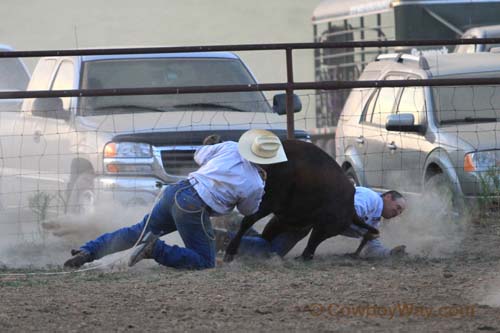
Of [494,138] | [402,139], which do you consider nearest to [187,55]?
[402,139]

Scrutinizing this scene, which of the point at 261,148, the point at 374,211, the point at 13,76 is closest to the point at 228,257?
the point at 261,148

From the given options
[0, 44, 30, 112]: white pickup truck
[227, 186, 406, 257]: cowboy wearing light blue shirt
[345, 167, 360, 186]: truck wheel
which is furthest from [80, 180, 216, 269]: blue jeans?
[0, 44, 30, 112]: white pickup truck

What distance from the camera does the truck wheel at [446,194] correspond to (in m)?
9.86

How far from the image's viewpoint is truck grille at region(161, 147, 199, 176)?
32.1 feet

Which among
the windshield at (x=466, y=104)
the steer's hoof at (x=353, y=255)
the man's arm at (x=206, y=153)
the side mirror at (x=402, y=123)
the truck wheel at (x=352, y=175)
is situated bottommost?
the steer's hoof at (x=353, y=255)

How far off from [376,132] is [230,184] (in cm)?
386

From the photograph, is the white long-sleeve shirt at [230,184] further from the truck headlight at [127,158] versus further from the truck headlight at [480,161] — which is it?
the truck headlight at [480,161]

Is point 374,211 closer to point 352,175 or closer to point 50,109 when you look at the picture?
point 352,175

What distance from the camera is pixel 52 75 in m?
11.2

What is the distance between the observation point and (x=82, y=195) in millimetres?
9812

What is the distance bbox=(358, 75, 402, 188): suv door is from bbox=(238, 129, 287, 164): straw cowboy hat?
11.0ft

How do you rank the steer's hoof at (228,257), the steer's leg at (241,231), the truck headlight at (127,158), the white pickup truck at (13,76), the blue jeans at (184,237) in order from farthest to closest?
the white pickup truck at (13,76) → the truck headlight at (127,158) → the steer's hoof at (228,257) → the steer's leg at (241,231) → the blue jeans at (184,237)

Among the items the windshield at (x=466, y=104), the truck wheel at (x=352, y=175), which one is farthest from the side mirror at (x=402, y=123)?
the truck wheel at (x=352, y=175)

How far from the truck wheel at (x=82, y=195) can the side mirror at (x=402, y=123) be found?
2806 millimetres
